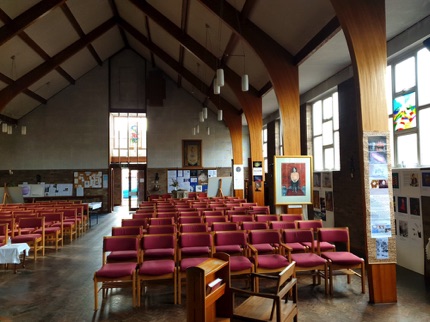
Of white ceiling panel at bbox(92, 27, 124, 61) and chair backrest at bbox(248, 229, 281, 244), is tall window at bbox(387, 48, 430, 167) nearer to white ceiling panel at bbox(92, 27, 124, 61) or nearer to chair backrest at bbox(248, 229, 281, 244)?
chair backrest at bbox(248, 229, 281, 244)

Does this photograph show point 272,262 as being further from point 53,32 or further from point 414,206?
point 53,32

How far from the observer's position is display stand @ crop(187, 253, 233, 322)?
215 cm

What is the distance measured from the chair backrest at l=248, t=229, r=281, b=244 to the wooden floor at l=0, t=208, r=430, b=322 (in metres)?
0.68

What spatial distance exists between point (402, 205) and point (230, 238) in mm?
3194

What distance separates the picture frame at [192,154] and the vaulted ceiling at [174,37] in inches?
99.6

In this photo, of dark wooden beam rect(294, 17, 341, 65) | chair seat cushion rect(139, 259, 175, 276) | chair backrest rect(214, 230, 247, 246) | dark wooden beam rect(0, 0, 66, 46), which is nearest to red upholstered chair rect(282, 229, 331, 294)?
chair backrest rect(214, 230, 247, 246)

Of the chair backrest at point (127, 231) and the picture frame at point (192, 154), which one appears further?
the picture frame at point (192, 154)

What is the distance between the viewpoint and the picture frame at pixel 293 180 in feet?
22.0

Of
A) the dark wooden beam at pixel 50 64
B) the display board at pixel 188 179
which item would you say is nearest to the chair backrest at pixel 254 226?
the dark wooden beam at pixel 50 64

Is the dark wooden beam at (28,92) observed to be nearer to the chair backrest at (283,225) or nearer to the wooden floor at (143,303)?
the wooden floor at (143,303)

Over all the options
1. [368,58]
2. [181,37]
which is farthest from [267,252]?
[181,37]

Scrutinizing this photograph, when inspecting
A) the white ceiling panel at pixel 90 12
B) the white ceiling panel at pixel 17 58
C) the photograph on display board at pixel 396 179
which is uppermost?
the white ceiling panel at pixel 90 12

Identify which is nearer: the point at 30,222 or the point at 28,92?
the point at 30,222

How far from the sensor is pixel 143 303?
393 cm
